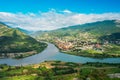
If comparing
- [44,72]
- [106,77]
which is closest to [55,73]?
[44,72]

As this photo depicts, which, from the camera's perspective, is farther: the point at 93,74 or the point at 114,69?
the point at 114,69

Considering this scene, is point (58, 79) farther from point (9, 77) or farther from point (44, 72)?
point (9, 77)

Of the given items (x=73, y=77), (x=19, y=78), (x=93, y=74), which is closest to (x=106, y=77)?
(x=93, y=74)

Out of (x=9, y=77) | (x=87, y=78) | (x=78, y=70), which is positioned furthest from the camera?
(x=78, y=70)

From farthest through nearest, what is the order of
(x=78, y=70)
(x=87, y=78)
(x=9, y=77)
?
(x=78, y=70) < (x=9, y=77) < (x=87, y=78)

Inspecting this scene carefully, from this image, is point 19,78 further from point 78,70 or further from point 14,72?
point 78,70

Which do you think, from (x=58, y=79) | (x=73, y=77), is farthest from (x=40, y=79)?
(x=73, y=77)

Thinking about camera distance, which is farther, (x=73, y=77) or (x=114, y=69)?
(x=114, y=69)
